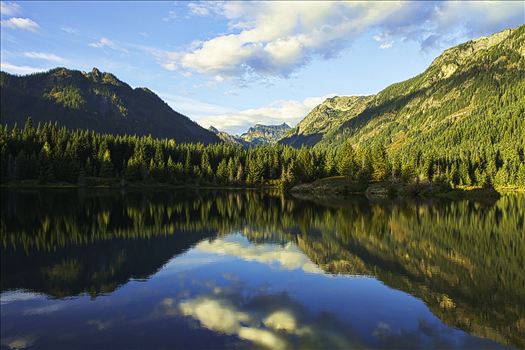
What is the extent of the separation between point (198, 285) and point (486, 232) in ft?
159

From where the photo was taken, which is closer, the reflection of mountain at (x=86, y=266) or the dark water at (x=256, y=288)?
the dark water at (x=256, y=288)

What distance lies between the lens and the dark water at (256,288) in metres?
20.7

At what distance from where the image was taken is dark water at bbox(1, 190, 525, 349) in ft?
67.9

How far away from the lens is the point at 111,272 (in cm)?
3306

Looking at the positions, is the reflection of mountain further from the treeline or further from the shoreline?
the treeline

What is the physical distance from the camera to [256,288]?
99.6 ft

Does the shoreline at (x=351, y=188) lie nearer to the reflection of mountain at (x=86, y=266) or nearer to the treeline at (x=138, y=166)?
the treeline at (x=138, y=166)

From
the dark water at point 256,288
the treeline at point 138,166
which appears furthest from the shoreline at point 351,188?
the dark water at point 256,288

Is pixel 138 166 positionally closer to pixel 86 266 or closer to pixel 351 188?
pixel 351 188

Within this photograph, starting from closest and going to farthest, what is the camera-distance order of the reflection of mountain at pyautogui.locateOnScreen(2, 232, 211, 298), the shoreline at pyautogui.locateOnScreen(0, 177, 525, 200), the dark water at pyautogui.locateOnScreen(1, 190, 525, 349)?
the dark water at pyautogui.locateOnScreen(1, 190, 525, 349)
the reflection of mountain at pyautogui.locateOnScreen(2, 232, 211, 298)
the shoreline at pyautogui.locateOnScreen(0, 177, 525, 200)

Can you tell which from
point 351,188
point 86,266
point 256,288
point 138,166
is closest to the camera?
point 256,288

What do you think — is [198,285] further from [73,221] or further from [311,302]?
[73,221]

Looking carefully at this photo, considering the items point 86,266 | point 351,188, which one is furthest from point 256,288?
point 351,188

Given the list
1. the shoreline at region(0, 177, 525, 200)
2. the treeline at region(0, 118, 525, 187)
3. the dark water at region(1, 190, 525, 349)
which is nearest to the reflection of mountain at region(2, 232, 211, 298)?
the dark water at region(1, 190, 525, 349)
